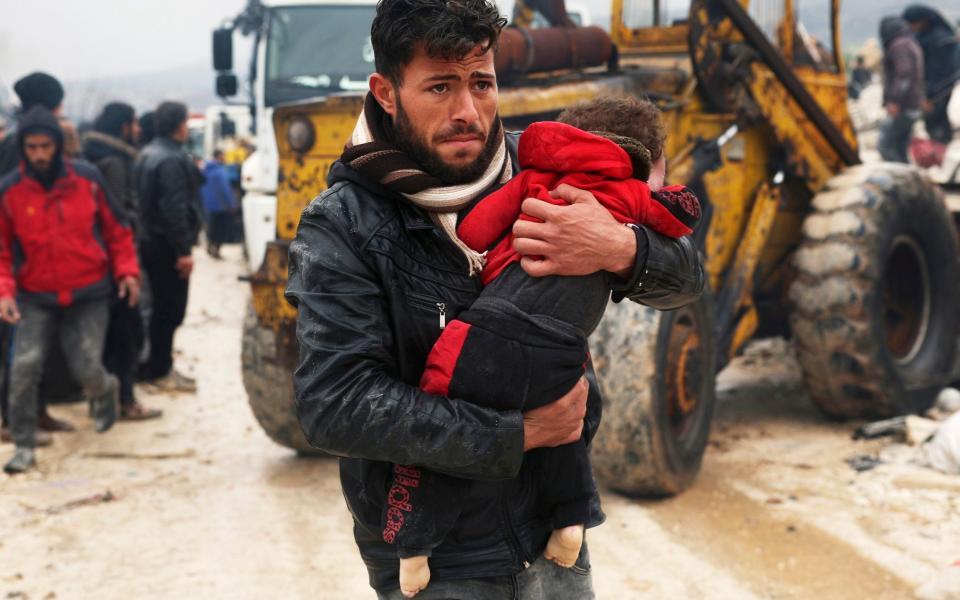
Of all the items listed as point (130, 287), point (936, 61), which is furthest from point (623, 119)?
point (936, 61)

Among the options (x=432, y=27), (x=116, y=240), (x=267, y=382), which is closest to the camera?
(x=432, y=27)

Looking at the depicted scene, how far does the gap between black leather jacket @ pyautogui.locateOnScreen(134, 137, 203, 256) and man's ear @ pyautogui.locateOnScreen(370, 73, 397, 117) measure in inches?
237

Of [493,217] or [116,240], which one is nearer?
[493,217]

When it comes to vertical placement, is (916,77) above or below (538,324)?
above

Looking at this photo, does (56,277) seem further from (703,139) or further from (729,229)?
(729,229)

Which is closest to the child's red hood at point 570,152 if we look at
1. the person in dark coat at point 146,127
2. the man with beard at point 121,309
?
the man with beard at point 121,309

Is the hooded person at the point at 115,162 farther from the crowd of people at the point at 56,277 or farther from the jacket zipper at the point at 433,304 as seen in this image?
the jacket zipper at the point at 433,304

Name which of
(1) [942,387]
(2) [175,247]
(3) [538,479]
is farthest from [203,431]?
(3) [538,479]

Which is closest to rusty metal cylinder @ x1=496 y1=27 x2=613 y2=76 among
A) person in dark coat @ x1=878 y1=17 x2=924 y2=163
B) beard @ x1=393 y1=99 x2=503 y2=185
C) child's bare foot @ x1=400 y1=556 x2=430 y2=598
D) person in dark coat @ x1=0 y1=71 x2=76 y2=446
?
person in dark coat @ x1=0 y1=71 x2=76 y2=446

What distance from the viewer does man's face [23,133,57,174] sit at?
615 cm

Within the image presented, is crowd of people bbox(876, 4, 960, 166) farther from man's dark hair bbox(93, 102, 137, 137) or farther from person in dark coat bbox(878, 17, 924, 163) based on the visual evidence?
man's dark hair bbox(93, 102, 137, 137)

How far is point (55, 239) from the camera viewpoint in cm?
620

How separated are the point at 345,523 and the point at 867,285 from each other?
311 centimetres

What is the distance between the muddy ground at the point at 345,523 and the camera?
4430 millimetres
